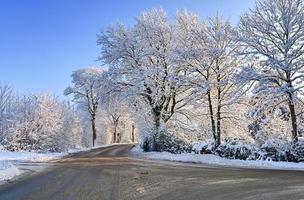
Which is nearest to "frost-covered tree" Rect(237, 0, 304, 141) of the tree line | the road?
the tree line

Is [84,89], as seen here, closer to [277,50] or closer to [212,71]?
[212,71]

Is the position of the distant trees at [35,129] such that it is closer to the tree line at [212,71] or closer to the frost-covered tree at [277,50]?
the tree line at [212,71]

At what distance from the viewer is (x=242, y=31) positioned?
2739 centimetres

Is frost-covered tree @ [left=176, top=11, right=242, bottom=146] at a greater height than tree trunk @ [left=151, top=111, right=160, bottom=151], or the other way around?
frost-covered tree @ [left=176, top=11, right=242, bottom=146]

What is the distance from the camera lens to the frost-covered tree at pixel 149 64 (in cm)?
3834

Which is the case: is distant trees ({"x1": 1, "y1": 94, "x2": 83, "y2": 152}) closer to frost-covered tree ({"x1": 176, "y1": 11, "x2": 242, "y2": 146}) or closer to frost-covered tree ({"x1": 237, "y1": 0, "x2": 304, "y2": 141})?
frost-covered tree ({"x1": 176, "y1": 11, "x2": 242, "y2": 146})

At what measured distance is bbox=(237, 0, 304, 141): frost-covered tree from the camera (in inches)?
957

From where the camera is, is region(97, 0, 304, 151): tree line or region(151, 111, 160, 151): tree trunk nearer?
region(97, 0, 304, 151): tree line

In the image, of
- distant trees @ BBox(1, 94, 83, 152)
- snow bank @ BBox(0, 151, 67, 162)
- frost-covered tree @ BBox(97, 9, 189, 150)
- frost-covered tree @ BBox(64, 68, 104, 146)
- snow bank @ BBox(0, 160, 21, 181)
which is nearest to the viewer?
snow bank @ BBox(0, 160, 21, 181)

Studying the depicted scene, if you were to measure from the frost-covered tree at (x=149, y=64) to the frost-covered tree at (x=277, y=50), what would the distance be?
1131 cm

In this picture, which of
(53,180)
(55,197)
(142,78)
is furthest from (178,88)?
(55,197)

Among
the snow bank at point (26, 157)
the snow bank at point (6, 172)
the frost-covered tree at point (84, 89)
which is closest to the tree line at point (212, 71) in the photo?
the snow bank at point (26, 157)

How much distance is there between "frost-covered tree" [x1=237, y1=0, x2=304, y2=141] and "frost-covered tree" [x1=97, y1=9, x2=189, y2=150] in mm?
11314

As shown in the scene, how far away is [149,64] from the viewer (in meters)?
40.4
